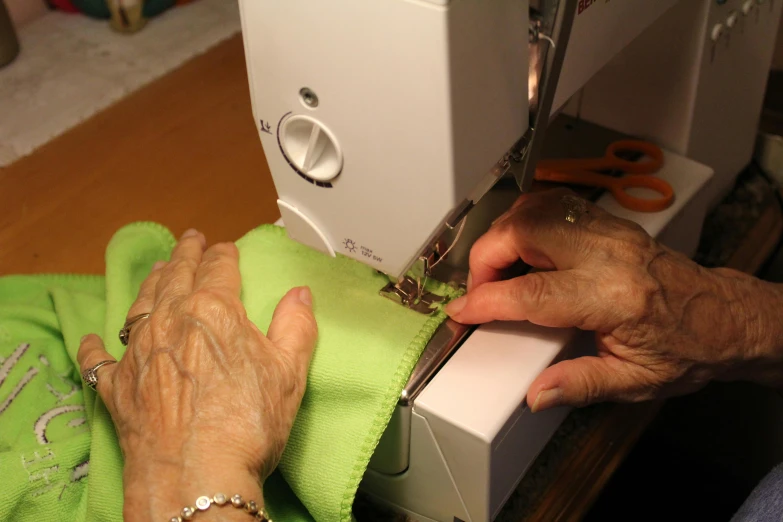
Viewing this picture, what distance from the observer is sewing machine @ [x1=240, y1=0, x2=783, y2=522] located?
504 mm

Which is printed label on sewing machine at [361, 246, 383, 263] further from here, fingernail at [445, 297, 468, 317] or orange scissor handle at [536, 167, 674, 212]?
orange scissor handle at [536, 167, 674, 212]

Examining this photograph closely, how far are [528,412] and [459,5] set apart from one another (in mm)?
364

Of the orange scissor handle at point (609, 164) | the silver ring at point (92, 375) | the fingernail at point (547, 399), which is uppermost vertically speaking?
the orange scissor handle at point (609, 164)

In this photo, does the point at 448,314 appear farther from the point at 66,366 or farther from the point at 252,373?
the point at 66,366

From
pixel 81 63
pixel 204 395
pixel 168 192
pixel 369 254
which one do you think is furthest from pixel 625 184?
pixel 81 63

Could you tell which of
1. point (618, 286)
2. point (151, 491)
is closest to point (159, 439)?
point (151, 491)

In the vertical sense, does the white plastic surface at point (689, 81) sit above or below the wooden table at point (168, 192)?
above

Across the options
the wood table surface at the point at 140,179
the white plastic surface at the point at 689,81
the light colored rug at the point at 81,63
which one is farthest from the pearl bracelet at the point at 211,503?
the light colored rug at the point at 81,63

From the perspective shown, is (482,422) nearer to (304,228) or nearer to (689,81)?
(304,228)

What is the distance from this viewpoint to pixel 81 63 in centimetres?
123

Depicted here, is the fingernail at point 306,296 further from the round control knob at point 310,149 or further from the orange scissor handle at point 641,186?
the orange scissor handle at point 641,186

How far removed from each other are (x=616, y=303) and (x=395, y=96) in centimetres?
28

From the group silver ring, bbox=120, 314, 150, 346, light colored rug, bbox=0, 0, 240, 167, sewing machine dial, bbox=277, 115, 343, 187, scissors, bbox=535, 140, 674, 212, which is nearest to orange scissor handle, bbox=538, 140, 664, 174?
scissors, bbox=535, 140, 674, 212

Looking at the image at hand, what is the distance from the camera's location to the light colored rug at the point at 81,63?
113 cm
